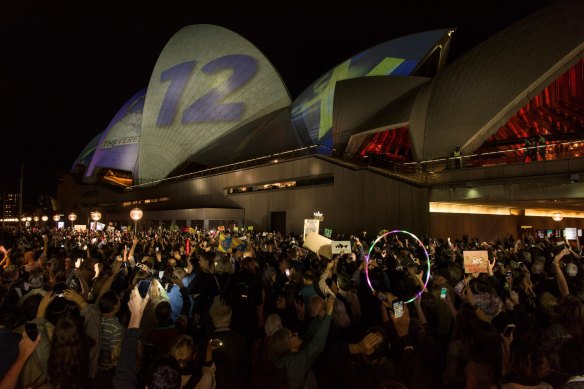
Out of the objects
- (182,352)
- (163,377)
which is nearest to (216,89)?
(182,352)

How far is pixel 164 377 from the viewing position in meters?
2.34

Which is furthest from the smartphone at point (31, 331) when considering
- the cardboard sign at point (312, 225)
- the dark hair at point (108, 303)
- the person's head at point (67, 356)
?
the cardboard sign at point (312, 225)

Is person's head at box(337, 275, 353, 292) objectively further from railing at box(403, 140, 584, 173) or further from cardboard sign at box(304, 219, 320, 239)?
railing at box(403, 140, 584, 173)

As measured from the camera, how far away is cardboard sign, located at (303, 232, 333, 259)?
8.10 meters

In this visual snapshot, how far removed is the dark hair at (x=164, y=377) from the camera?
233cm

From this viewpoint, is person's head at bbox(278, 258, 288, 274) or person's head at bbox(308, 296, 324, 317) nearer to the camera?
person's head at bbox(308, 296, 324, 317)

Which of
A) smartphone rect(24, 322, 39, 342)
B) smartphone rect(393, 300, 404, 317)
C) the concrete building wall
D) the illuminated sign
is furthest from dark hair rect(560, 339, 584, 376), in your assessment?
the illuminated sign

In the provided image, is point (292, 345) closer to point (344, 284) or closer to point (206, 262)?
point (344, 284)

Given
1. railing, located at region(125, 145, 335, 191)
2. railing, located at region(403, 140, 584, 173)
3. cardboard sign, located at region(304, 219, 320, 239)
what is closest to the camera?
cardboard sign, located at region(304, 219, 320, 239)

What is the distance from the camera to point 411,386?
8.78 feet

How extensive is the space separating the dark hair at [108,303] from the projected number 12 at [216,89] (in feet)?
112

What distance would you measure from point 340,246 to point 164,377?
5825 millimetres

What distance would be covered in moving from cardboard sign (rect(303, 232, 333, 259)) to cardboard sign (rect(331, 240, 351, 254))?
0.15m

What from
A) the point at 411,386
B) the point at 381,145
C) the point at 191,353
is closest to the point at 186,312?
the point at 191,353
